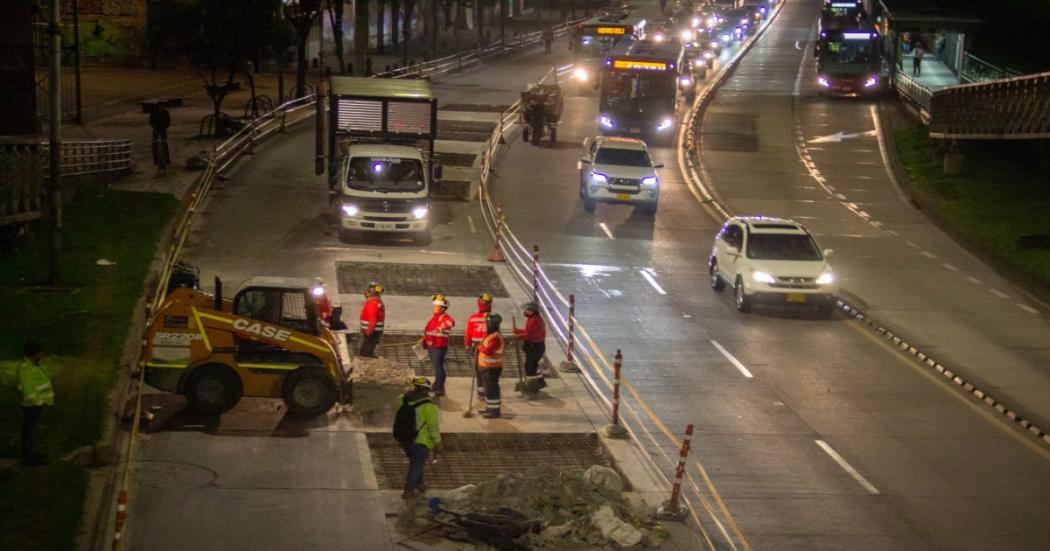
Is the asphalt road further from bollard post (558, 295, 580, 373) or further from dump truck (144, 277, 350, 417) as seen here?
dump truck (144, 277, 350, 417)

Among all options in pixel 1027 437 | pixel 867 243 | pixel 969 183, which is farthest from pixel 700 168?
pixel 1027 437

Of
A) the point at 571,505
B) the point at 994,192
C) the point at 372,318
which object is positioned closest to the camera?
the point at 571,505

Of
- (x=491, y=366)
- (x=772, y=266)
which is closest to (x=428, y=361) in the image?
(x=491, y=366)

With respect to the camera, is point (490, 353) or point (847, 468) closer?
point (847, 468)

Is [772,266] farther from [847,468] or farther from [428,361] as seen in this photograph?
[847,468]

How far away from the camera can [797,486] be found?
1628 centimetres

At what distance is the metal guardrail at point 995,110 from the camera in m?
37.2

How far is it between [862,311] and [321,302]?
486 inches

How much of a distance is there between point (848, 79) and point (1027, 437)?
152 ft

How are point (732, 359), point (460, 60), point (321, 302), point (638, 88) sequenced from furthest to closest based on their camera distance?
point (460, 60)
point (638, 88)
point (732, 359)
point (321, 302)

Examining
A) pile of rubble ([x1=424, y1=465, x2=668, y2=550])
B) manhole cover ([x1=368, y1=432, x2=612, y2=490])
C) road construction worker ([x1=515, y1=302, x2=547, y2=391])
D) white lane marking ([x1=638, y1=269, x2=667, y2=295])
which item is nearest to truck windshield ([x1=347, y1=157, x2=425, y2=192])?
white lane marking ([x1=638, y1=269, x2=667, y2=295])

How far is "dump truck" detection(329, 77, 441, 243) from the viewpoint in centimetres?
3197

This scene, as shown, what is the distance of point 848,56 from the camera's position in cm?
6356

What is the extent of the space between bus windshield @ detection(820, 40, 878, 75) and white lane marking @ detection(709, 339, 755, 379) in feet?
139
